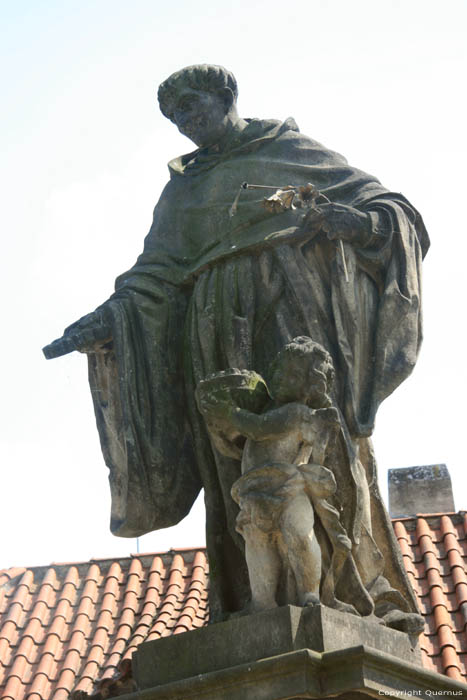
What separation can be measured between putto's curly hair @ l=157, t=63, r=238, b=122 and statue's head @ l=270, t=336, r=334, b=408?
1719mm

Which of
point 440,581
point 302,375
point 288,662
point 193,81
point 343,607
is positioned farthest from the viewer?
point 440,581

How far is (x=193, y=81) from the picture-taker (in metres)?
8.13

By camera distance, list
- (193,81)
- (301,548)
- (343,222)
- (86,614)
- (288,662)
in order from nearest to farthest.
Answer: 1. (288,662)
2. (301,548)
3. (343,222)
4. (193,81)
5. (86,614)

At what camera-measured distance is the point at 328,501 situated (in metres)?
7.03

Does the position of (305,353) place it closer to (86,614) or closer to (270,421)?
(270,421)

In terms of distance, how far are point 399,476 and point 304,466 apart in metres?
9.42

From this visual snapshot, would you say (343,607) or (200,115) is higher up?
(200,115)

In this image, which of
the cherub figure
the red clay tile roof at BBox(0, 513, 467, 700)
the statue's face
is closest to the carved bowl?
the cherub figure

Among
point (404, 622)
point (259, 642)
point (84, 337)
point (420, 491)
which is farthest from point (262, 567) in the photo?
point (420, 491)

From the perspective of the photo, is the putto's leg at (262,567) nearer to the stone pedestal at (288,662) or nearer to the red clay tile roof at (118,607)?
the stone pedestal at (288,662)

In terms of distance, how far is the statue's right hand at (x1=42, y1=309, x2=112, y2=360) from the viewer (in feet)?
25.5

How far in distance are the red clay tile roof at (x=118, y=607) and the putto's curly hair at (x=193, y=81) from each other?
5.14 m

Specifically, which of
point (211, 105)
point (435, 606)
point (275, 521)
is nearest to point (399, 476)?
point (435, 606)

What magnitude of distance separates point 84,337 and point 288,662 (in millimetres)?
2140
